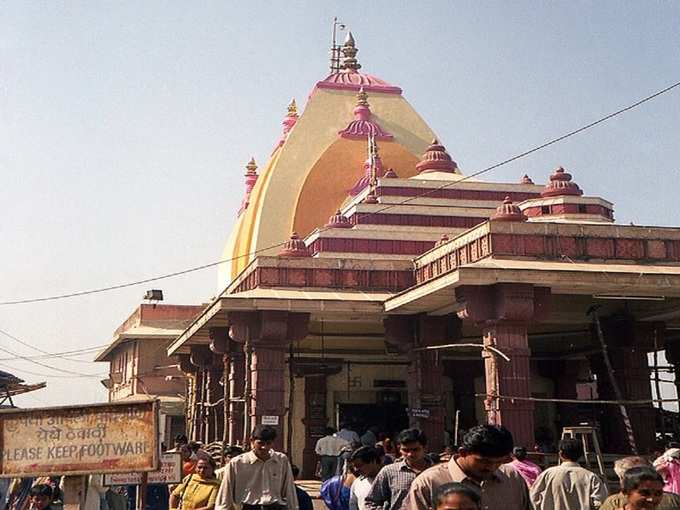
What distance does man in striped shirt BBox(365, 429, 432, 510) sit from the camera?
5309mm

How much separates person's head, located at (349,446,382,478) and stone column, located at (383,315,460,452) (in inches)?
345

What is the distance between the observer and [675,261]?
43.6 ft

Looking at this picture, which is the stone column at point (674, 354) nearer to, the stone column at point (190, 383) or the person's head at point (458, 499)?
the stone column at point (190, 383)

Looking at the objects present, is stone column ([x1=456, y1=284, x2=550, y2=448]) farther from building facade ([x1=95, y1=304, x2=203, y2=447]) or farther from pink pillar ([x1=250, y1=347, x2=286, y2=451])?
building facade ([x1=95, y1=304, x2=203, y2=447])

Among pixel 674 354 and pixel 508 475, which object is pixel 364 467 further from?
pixel 674 354

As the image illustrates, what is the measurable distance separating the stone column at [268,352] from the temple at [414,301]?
0.08 ft

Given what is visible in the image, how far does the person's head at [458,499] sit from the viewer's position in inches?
119

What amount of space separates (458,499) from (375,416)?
54.9ft

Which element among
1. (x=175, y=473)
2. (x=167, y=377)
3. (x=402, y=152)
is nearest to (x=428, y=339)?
(x=175, y=473)

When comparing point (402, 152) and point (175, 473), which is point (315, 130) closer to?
point (402, 152)

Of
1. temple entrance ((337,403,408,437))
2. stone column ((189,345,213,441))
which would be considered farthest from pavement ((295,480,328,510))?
stone column ((189,345,213,441))

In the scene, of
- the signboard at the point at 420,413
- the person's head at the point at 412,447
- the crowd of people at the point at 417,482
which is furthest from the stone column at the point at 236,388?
the person's head at the point at 412,447

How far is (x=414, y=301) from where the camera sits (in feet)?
44.2

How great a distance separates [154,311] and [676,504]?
24.1 meters
